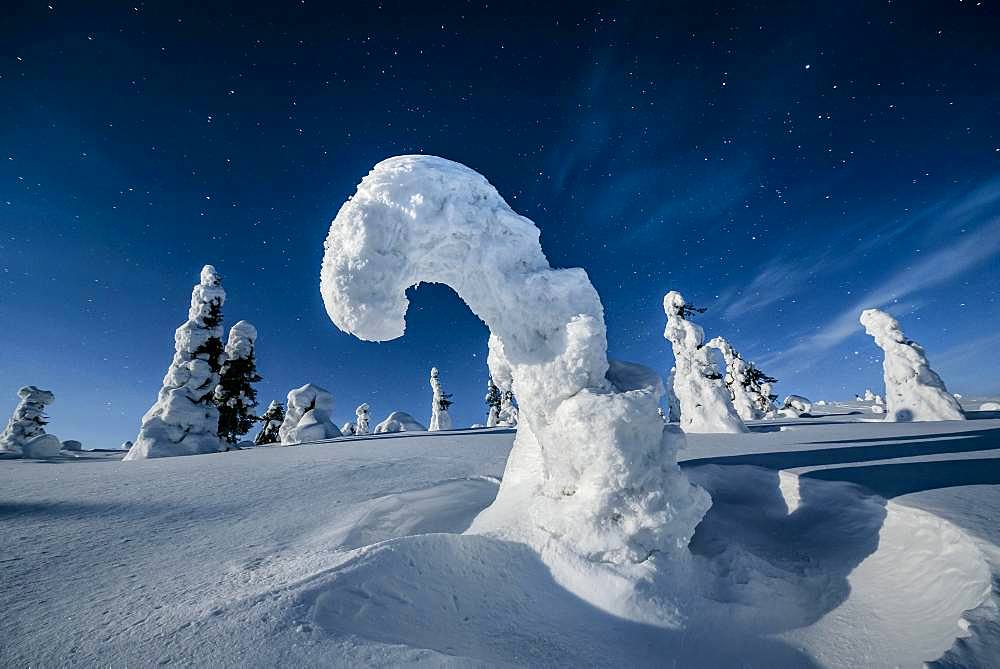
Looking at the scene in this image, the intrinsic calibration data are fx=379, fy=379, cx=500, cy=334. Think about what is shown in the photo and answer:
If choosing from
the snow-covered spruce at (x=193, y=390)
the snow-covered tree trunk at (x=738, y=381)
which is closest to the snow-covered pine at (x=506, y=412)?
the snow-covered tree trunk at (x=738, y=381)

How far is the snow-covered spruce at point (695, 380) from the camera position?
1652 cm

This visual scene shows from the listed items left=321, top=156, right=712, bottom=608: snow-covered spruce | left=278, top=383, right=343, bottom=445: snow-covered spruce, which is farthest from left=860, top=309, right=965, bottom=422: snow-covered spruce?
left=278, top=383, right=343, bottom=445: snow-covered spruce

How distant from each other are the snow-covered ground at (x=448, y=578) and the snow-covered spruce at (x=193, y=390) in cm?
819

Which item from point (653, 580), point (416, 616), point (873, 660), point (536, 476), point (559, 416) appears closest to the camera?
point (416, 616)

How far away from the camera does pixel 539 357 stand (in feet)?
15.2

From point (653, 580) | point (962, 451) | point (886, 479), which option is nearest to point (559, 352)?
point (653, 580)

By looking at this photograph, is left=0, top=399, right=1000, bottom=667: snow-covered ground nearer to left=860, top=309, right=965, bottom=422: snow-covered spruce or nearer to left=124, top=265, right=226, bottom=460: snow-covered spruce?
left=124, top=265, right=226, bottom=460: snow-covered spruce

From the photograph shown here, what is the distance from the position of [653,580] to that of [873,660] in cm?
146

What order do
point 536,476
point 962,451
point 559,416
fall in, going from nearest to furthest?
point 559,416 < point 536,476 < point 962,451

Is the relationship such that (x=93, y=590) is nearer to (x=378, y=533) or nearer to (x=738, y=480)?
(x=378, y=533)

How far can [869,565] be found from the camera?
3.79 metres

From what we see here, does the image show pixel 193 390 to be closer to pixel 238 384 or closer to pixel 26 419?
pixel 238 384

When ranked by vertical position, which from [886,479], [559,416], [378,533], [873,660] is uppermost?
[559,416]

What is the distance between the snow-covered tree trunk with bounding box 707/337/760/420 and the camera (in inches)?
1080
